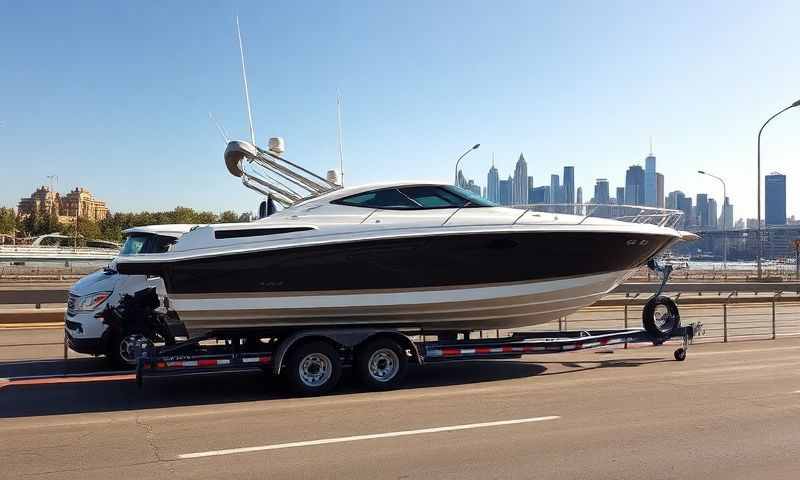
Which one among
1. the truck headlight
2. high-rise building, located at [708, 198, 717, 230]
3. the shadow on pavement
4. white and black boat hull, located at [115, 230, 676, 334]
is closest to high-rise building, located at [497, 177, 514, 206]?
white and black boat hull, located at [115, 230, 676, 334]

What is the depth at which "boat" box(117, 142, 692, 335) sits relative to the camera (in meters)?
8.27

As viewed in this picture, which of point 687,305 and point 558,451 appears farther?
point 687,305

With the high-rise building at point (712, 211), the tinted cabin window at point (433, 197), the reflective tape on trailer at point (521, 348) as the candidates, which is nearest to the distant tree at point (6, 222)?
the tinted cabin window at point (433, 197)

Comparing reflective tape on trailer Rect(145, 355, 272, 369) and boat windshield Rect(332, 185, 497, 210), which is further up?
boat windshield Rect(332, 185, 497, 210)

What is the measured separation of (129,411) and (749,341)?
1258 cm

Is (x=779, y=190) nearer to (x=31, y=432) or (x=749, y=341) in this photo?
(x=749, y=341)

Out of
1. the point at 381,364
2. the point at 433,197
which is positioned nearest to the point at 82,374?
the point at 381,364

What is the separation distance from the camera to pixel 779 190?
162250 mm

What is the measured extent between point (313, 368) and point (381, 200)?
8.15 feet

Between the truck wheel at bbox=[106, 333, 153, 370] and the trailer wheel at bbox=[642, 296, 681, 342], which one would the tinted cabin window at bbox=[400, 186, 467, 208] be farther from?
the truck wheel at bbox=[106, 333, 153, 370]

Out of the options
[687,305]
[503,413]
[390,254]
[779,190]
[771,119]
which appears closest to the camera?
[503,413]

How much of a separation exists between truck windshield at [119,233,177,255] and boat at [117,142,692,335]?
1376mm

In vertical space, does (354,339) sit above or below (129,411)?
above

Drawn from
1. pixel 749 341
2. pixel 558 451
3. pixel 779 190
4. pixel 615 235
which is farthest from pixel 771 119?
pixel 779 190
